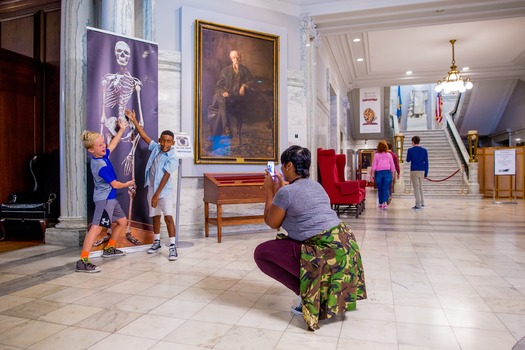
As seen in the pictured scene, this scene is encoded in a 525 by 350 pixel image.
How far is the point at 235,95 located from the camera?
5.96 meters

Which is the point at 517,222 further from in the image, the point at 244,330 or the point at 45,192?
the point at 45,192

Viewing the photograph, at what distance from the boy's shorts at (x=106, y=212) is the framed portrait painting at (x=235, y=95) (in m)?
1.86

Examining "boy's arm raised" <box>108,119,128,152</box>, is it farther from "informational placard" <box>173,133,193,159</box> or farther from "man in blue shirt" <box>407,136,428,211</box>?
"man in blue shirt" <box>407,136,428,211</box>

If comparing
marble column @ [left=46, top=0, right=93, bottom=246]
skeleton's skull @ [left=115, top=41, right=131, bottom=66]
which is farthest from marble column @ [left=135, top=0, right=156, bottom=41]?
skeleton's skull @ [left=115, top=41, right=131, bottom=66]

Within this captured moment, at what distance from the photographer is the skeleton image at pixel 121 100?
14.2 feet

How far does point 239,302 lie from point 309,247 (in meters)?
0.80

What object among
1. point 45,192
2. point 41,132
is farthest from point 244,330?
point 41,132

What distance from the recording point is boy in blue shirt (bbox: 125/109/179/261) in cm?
426

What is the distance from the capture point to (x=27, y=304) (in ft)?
8.99

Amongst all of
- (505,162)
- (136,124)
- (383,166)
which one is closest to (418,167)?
(383,166)

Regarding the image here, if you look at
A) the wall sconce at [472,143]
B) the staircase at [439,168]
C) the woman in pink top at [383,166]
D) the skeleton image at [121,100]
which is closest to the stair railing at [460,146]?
the staircase at [439,168]

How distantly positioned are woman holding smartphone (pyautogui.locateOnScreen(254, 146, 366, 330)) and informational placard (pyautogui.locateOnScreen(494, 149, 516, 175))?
31.9ft

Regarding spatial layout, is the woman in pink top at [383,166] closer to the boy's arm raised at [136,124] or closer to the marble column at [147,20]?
the marble column at [147,20]

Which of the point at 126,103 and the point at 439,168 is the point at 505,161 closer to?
the point at 439,168
